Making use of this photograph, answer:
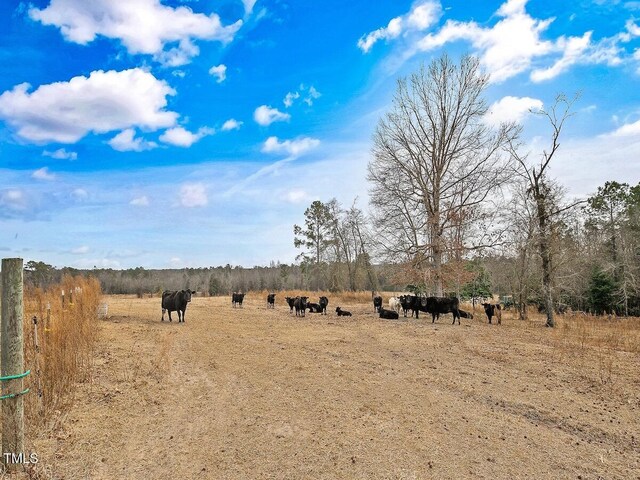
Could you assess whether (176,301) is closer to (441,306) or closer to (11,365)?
(441,306)

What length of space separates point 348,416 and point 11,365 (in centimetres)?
446

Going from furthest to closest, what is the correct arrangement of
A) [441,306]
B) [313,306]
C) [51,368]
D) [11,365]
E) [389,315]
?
1. [313,306]
2. [389,315]
3. [441,306]
4. [51,368]
5. [11,365]

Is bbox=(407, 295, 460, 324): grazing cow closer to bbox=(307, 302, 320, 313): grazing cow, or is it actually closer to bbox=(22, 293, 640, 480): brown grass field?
bbox=(307, 302, 320, 313): grazing cow

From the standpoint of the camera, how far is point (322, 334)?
1509 cm

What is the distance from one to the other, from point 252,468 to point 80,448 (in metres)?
2.34

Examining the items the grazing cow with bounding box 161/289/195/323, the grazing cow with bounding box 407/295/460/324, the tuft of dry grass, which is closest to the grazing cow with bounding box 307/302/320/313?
the grazing cow with bounding box 407/295/460/324

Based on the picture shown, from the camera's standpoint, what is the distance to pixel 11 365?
438 centimetres

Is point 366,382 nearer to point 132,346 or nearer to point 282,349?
point 282,349

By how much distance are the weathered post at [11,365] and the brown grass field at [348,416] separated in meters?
0.42

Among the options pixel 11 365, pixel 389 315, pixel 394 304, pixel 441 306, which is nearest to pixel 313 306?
pixel 394 304

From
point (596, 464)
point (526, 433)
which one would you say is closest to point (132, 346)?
point (526, 433)

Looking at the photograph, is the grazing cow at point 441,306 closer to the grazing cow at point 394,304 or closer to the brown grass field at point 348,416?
the grazing cow at point 394,304

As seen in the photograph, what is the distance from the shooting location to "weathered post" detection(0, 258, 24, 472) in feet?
14.2

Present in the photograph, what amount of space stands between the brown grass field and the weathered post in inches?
16.5
